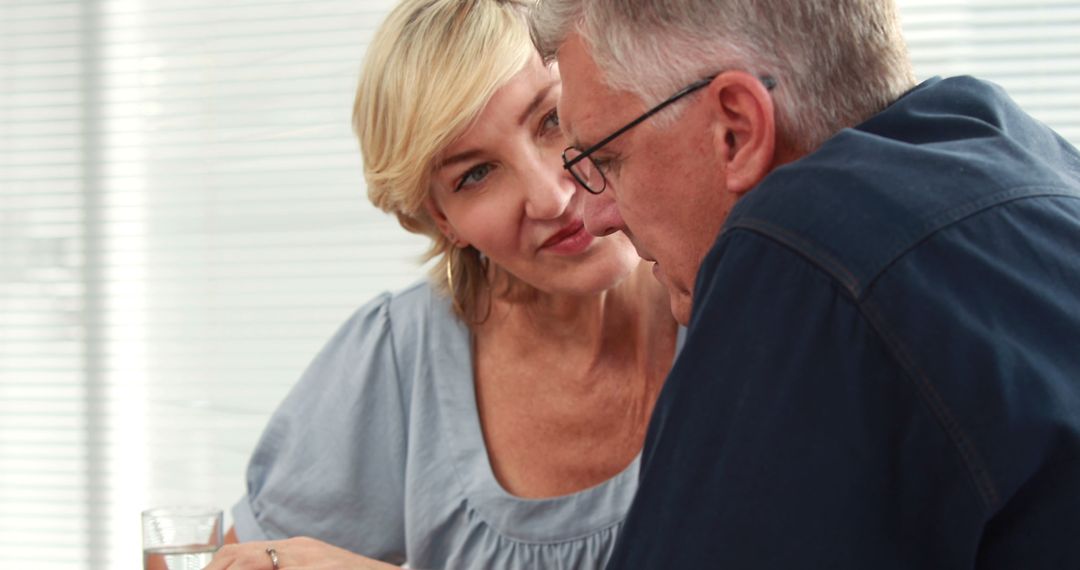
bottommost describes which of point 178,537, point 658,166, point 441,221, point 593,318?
point 178,537

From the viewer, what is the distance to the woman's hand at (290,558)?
1.48m

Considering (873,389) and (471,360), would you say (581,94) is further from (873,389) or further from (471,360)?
(471,360)

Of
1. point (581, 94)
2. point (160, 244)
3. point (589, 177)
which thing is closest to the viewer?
point (581, 94)

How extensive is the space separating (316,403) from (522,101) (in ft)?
2.10

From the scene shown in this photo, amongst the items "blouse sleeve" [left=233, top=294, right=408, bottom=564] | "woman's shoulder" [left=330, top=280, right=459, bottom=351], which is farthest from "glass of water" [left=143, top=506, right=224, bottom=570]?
"woman's shoulder" [left=330, top=280, right=459, bottom=351]

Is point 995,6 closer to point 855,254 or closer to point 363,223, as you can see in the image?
point 363,223

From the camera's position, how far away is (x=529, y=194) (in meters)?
1.66

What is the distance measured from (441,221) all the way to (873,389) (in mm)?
1116

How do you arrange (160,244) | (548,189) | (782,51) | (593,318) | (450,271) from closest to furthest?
(782,51)
(548,189)
(593,318)
(450,271)
(160,244)

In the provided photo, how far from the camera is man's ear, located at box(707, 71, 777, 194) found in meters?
1.01

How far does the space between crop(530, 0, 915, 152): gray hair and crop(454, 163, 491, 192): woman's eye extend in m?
0.63

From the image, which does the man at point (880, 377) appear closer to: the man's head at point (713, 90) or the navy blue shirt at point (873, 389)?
the navy blue shirt at point (873, 389)

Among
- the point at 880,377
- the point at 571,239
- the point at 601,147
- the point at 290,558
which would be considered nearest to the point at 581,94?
the point at 601,147

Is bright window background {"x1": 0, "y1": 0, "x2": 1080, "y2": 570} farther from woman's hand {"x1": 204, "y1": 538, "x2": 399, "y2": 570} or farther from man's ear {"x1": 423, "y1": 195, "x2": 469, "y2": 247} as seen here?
woman's hand {"x1": 204, "y1": 538, "x2": 399, "y2": 570}
